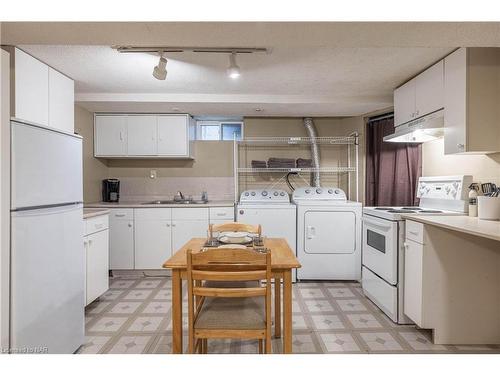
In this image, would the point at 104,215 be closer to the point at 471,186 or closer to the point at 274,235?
the point at 274,235

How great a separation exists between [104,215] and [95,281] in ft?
1.97

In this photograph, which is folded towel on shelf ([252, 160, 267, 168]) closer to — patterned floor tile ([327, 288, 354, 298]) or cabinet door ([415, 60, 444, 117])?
patterned floor tile ([327, 288, 354, 298])

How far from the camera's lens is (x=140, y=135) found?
139 inches

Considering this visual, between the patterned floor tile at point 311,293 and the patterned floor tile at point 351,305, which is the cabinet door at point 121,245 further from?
the patterned floor tile at point 351,305

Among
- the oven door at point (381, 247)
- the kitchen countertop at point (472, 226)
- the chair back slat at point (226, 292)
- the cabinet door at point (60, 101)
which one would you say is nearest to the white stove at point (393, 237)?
the oven door at point (381, 247)

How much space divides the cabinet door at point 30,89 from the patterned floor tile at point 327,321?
2.45 meters

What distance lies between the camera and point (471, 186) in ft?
7.23

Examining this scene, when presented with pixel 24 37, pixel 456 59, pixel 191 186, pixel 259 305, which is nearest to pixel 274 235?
pixel 191 186

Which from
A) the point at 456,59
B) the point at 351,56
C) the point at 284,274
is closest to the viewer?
the point at 284,274

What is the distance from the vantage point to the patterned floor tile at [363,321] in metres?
2.23

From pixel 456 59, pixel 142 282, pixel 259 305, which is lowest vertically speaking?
pixel 142 282

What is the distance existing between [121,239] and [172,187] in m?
0.97

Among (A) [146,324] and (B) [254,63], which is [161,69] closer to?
(B) [254,63]

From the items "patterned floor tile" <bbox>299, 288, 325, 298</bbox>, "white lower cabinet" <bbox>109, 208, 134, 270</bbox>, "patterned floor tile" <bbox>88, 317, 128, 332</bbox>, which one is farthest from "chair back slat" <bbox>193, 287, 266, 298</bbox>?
"white lower cabinet" <bbox>109, 208, 134, 270</bbox>
